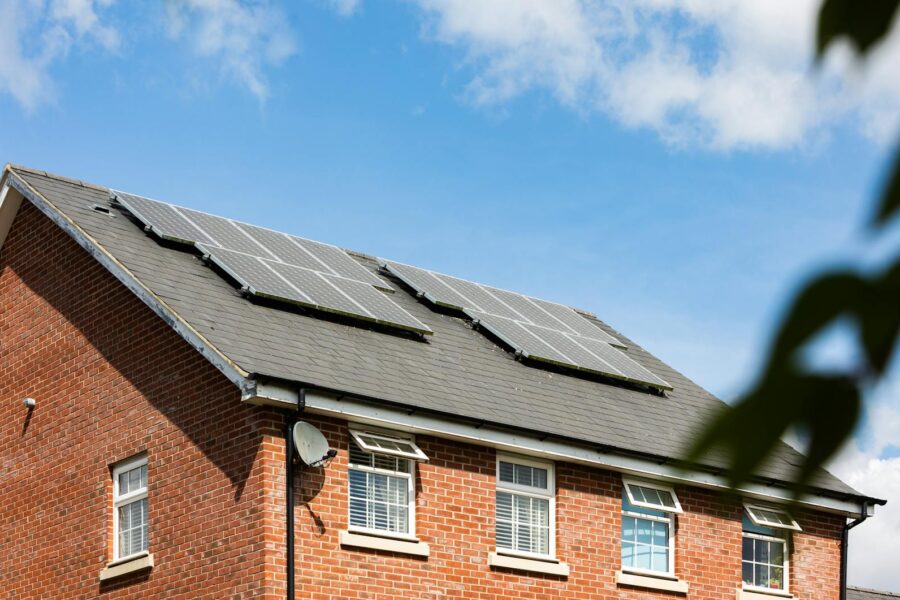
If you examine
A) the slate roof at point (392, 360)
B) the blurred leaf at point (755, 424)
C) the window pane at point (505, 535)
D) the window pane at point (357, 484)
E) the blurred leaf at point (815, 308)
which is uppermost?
the slate roof at point (392, 360)

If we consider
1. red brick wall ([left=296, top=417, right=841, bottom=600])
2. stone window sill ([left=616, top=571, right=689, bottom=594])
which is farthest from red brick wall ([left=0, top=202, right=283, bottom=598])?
stone window sill ([left=616, top=571, right=689, bottom=594])

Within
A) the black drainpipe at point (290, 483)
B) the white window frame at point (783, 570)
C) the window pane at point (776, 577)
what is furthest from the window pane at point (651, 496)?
the black drainpipe at point (290, 483)

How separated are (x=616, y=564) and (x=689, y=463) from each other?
57.7 feet

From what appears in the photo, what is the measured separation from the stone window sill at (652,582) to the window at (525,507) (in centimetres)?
121

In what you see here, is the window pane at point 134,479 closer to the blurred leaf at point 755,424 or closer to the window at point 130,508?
the window at point 130,508

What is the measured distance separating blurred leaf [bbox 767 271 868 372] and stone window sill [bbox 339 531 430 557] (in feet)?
48.5

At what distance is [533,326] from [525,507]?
5158mm

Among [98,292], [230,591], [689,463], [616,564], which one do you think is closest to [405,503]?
[230,591]

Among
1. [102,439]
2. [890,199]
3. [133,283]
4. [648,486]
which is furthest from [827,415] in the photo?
[648,486]

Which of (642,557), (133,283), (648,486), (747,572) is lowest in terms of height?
(747,572)

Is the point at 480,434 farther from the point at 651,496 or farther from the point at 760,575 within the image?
the point at 760,575

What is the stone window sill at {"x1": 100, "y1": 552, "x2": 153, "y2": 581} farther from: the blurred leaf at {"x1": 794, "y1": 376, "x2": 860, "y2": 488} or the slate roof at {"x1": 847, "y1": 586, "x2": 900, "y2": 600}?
the slate roof at {"x1": 847, "y1": 586, "x2": 900, "y2": 600}

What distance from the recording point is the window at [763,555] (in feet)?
65.1

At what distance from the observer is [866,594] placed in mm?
29719
